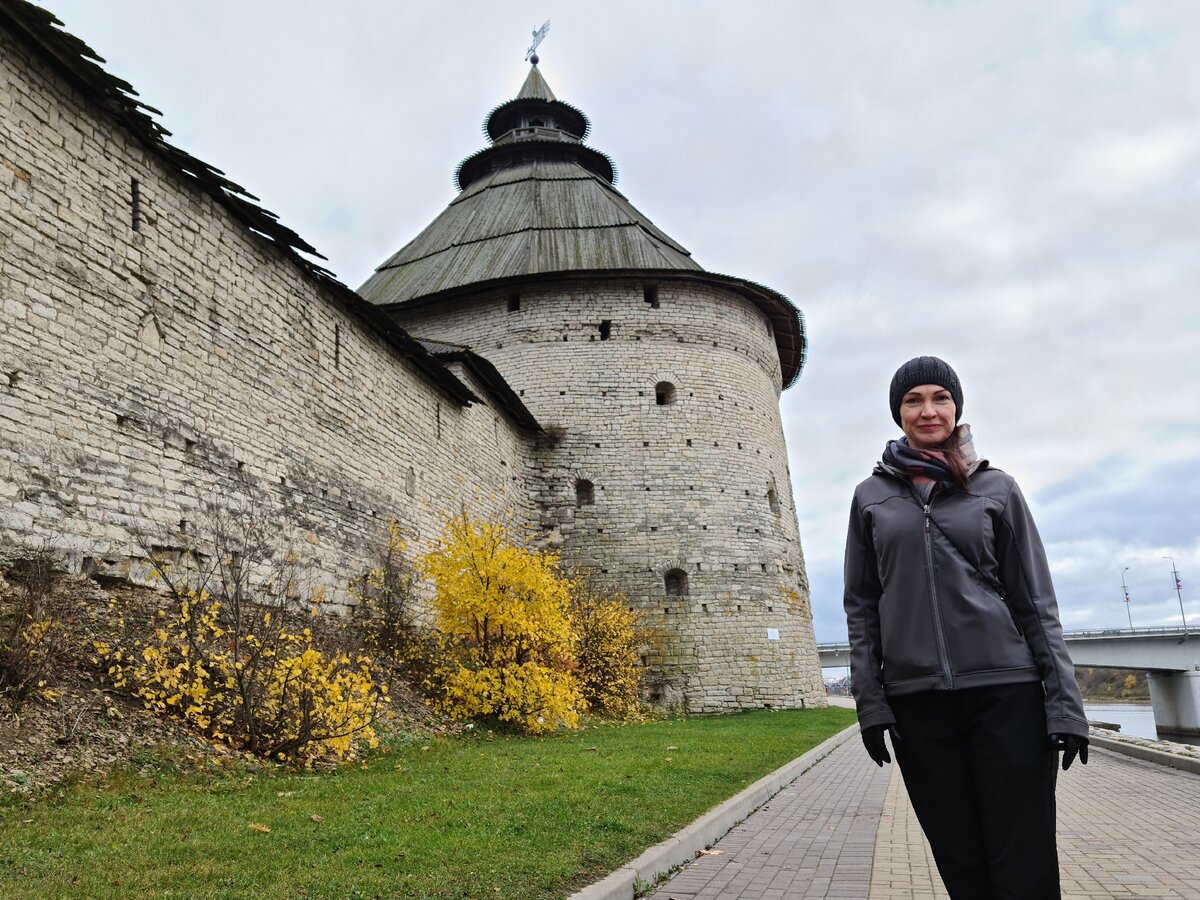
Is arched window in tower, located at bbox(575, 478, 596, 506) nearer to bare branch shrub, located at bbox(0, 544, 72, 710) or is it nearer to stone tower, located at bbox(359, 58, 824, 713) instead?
stone tower, located at bbox(359, 58, 824, 713)

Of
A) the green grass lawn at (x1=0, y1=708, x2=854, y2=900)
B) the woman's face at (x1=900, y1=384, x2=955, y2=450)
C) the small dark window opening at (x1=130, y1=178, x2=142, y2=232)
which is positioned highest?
the small dark window opening at (x1=130, y1=178, x2=142, y2=232)

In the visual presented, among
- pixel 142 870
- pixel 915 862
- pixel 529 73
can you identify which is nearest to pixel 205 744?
pixel 142 870

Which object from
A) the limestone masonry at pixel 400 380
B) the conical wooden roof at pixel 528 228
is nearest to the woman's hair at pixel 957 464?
the limestone masonry at pixel 400 380

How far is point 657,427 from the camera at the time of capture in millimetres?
21266

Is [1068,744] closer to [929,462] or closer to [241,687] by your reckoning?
[929,462]

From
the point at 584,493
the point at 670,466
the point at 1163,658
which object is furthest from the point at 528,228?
the point at 1163,658

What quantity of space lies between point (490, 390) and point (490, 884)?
51.2ft

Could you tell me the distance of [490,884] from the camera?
392cm

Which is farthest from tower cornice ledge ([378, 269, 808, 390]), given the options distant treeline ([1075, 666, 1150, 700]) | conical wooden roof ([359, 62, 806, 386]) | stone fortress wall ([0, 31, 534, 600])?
distant treeline ([1075, 666, 1150, 700])

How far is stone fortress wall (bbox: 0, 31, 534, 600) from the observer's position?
7551 millimetres

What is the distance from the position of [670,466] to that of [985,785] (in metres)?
18.6

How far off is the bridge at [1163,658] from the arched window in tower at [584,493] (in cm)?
2449

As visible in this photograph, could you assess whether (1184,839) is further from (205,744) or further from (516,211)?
(516,211)

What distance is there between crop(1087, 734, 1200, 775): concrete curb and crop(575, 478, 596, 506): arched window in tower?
11317 millimetres
